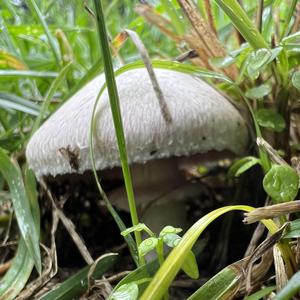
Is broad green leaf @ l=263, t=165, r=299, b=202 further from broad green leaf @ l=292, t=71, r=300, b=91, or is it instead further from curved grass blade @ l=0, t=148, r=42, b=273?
curved grass blade @ l=0, t=148, r=42, b=273

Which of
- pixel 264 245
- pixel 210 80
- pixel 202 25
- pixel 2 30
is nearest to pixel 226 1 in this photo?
pixel 202 25

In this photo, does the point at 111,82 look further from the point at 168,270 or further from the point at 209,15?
the point at 209,15

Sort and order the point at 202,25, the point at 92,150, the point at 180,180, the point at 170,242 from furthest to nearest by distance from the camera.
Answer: the point at 180,180
the point at 202,25
the point at 92,150
the point at 170,242

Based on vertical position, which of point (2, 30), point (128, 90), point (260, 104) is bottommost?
point (260, 104)

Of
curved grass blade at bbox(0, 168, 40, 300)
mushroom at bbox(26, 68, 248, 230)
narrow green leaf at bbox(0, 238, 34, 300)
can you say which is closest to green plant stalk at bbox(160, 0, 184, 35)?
mushroom at bbox(26, 68, 248, 230)

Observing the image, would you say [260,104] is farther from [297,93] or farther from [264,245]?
[264,245]
